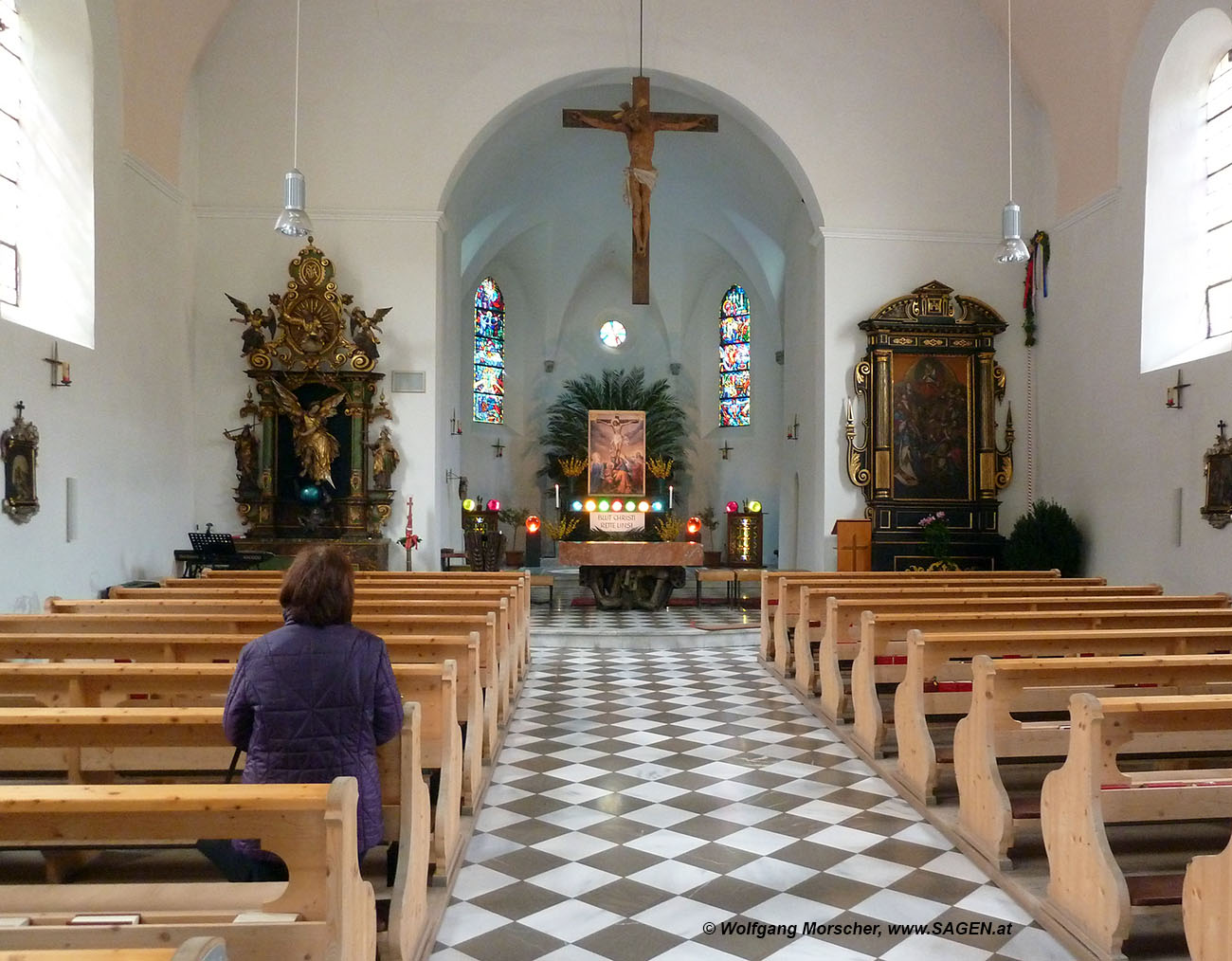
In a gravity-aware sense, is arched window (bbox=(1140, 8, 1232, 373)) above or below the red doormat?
above

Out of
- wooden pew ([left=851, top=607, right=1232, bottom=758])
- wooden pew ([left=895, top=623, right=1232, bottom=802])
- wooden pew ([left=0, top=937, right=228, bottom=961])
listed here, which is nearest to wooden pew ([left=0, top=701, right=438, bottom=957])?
wooden pew ([left=0, top=937, right=228, bottom=961])

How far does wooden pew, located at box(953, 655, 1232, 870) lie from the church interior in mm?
1433

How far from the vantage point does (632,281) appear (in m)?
14.1

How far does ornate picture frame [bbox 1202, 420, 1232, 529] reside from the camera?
918 cm

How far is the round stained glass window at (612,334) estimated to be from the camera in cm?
2288

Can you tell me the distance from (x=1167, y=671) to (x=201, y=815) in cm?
374

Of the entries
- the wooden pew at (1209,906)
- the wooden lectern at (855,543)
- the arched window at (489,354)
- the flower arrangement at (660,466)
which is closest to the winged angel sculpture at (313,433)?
the wooden lectern at (855,543)

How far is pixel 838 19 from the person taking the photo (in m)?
13.4

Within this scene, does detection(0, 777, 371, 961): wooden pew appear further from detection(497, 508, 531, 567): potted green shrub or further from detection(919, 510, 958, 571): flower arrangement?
detection(497, 508, 531, 567): potted green shrub

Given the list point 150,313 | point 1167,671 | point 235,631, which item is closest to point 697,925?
point 1167,671

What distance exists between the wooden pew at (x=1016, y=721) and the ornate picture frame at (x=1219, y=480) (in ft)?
19.1

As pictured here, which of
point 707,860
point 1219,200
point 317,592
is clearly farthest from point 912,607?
point 1219,200

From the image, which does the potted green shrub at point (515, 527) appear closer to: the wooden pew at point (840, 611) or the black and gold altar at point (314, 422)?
the black and gold altar at point (314, 422)

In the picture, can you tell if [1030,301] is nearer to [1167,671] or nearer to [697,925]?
[1167,671]
